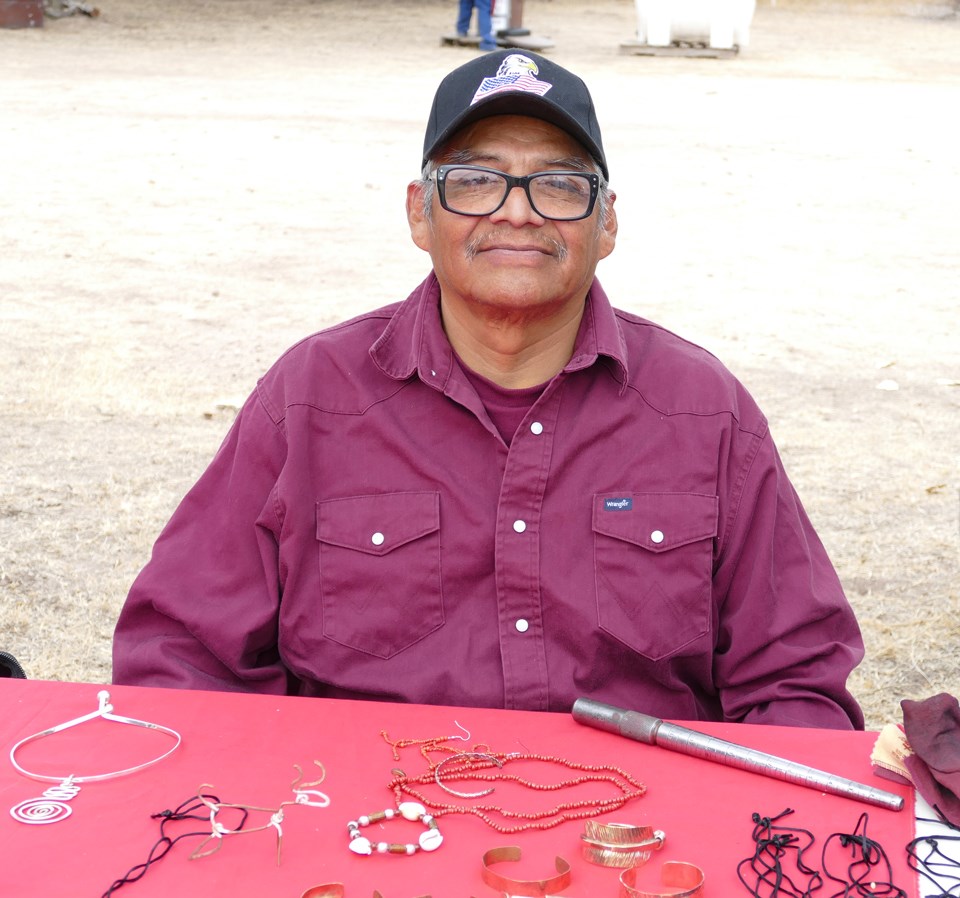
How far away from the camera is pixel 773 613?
227cm

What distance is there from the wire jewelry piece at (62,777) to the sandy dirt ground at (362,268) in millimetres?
2155

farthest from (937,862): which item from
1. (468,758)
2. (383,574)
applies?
(383,574)

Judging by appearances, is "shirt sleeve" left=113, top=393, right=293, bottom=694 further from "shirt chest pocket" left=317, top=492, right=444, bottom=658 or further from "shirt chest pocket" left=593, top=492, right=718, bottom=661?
"shirt chest pocket" left=593, top=492, right=718, bottom=661

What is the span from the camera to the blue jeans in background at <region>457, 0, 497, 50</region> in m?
19.0

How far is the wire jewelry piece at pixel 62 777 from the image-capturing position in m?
1.67

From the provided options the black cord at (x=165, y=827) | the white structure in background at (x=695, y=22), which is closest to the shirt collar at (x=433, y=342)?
the black cord at (x=165, y=827)

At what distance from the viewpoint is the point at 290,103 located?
14672 mm

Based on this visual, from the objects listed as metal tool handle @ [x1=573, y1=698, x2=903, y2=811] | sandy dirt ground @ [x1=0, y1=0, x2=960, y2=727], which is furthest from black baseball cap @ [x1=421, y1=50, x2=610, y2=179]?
sandy dirt ground @ [x1=0, y1=0, x2=960, y2=727]

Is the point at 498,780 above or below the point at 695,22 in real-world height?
below

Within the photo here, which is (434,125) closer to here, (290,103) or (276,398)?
(276,398)

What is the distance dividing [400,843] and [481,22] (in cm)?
1874

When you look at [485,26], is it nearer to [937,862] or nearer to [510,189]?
[510,189]

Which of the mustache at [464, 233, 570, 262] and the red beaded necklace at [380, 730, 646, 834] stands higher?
the mustache at [464, 233, 570, 262]

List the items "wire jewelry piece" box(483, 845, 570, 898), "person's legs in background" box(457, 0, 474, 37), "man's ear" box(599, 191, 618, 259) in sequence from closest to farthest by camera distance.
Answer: "wire jewelry piece" box(483, 845, 570, 898), "man's ear" box(599, 191, 618, 259), "person's legs in background" box(457, 0, 474, 37)
